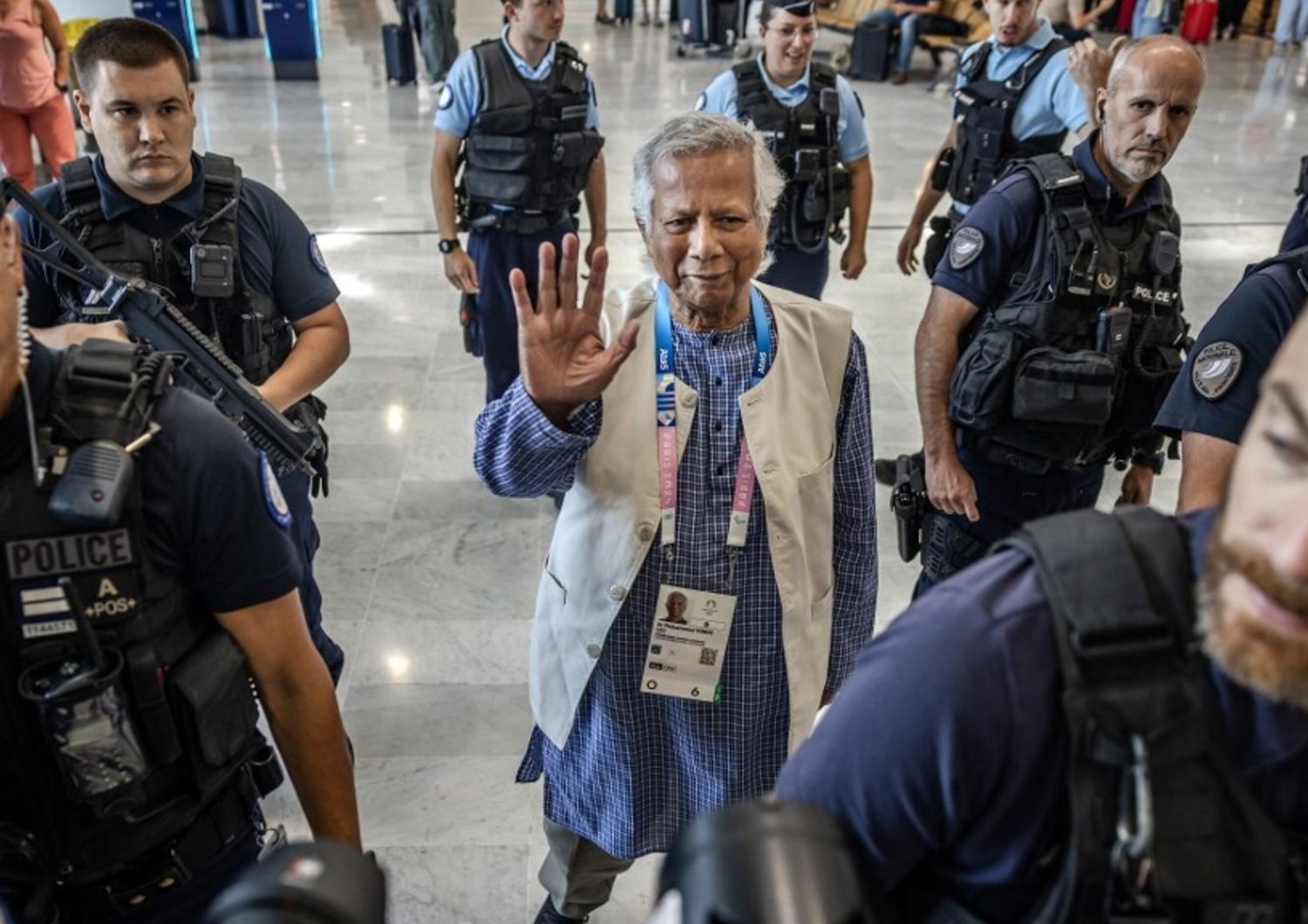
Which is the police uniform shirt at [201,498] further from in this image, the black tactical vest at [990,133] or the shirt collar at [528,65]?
the black tactical vest at [990,133]

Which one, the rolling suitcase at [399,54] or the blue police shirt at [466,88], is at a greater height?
the blue police shirt at [466,88]

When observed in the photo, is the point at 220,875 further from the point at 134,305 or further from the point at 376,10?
the point at 376,10

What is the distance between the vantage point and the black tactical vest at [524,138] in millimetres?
3869

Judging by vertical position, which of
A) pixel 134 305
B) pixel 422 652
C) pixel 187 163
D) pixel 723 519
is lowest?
pixel 422 652

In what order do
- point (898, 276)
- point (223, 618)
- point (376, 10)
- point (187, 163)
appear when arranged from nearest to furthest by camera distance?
point (223, 618)
point (187, 163)
point (898, 276)
point (376, 10)

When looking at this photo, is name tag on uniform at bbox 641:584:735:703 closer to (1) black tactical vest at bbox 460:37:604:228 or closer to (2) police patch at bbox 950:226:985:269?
(2) police patch at bbox 950:226:985:269

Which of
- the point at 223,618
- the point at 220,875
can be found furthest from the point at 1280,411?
the point at 220,875

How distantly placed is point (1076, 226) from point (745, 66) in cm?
194

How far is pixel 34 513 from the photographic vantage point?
124cm

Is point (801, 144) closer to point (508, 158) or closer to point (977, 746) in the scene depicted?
point (508, 158)

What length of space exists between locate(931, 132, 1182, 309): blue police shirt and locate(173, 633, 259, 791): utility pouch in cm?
190

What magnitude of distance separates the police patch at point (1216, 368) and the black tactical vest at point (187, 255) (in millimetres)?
1896

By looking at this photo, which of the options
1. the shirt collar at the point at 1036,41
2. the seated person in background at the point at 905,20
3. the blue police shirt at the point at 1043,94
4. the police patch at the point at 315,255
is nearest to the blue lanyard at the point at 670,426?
the police patch at the point at 315,255

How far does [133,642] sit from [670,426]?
865mm
